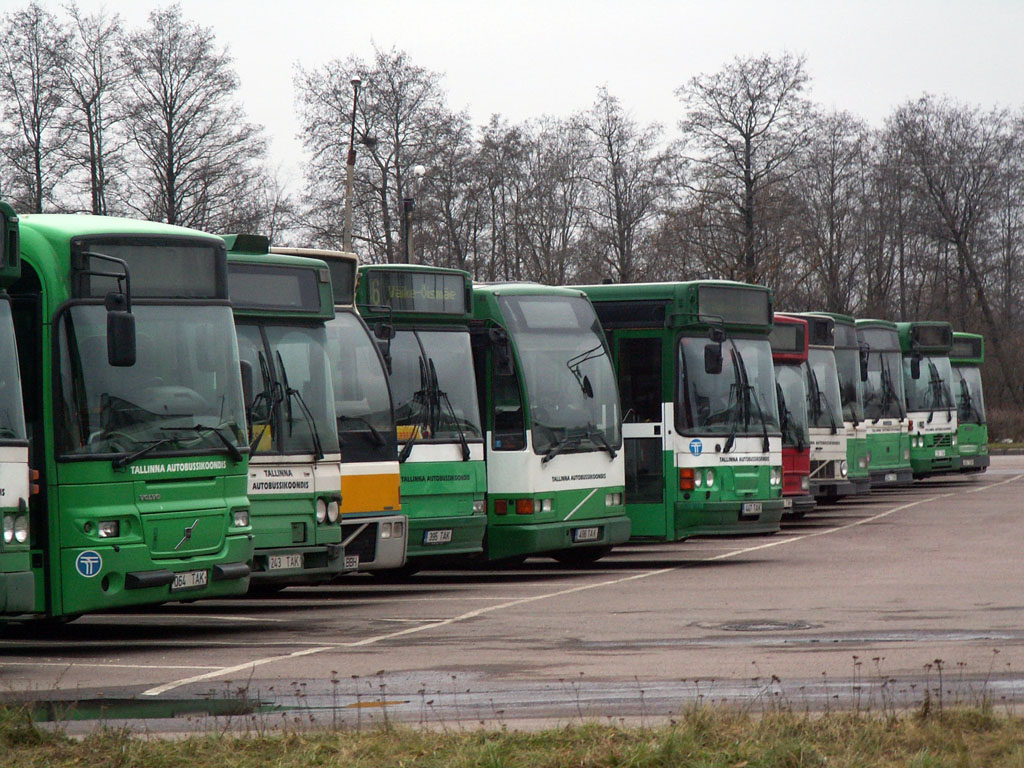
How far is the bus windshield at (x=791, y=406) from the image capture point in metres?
23.4

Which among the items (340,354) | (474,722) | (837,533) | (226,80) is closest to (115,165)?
(226,80)

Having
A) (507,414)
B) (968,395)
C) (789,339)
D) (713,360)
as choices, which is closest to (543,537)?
(507,414)

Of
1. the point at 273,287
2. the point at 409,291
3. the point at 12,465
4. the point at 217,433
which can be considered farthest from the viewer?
the point at 409,291

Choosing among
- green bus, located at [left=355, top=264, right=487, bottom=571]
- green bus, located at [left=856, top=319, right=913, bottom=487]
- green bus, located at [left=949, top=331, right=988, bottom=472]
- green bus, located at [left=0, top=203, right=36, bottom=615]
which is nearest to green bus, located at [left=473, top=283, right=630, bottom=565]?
green bus, located at [left=355, top=264, right=487, bottom=571]

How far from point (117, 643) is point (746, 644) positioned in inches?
178

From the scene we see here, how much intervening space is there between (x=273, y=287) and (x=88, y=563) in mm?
3694

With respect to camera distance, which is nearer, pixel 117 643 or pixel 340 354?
pixel 117 643

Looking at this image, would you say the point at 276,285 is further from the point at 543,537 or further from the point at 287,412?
the point at 543,537

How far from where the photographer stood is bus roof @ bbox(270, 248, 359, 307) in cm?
1509

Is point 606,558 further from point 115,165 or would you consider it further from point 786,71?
point 786,71

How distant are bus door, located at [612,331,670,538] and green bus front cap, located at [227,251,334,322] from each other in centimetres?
556

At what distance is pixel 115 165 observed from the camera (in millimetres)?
45656

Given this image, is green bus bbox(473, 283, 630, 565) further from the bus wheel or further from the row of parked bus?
the bus wheel

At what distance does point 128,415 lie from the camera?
1134cm
